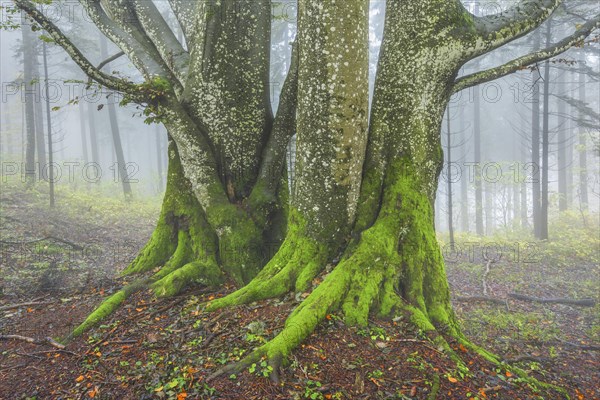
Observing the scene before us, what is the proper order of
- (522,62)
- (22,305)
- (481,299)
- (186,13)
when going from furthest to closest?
(481,299) < (186,13) < (22,305) < (522,62)

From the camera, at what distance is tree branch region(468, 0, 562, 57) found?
15.0ft

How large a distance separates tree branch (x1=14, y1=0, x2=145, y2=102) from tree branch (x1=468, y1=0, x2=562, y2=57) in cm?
453

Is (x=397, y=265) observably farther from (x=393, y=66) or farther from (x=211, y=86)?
(x=211, y=86)

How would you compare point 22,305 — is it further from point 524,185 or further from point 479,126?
point 524,185

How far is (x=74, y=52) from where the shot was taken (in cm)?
429

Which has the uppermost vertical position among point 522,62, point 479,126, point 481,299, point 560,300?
point 479,126

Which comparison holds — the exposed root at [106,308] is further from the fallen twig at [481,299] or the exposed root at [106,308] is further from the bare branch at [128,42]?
the fallen twig at [481,299]

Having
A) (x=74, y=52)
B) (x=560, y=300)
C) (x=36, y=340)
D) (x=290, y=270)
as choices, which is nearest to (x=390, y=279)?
(x=290, y=270)

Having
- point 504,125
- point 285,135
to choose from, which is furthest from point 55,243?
point 504,125

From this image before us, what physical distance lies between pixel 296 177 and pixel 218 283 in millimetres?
1917

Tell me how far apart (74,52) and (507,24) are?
18.3 ft

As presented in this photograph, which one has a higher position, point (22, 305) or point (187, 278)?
point (187, 278)

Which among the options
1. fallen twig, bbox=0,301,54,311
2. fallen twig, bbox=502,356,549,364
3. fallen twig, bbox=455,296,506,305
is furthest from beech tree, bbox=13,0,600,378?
fallen twig, bbox=455,296,506,305

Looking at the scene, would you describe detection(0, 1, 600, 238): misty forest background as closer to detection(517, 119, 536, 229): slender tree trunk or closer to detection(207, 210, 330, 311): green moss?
detection(517, 119, 536, 229): slender tree trunk
